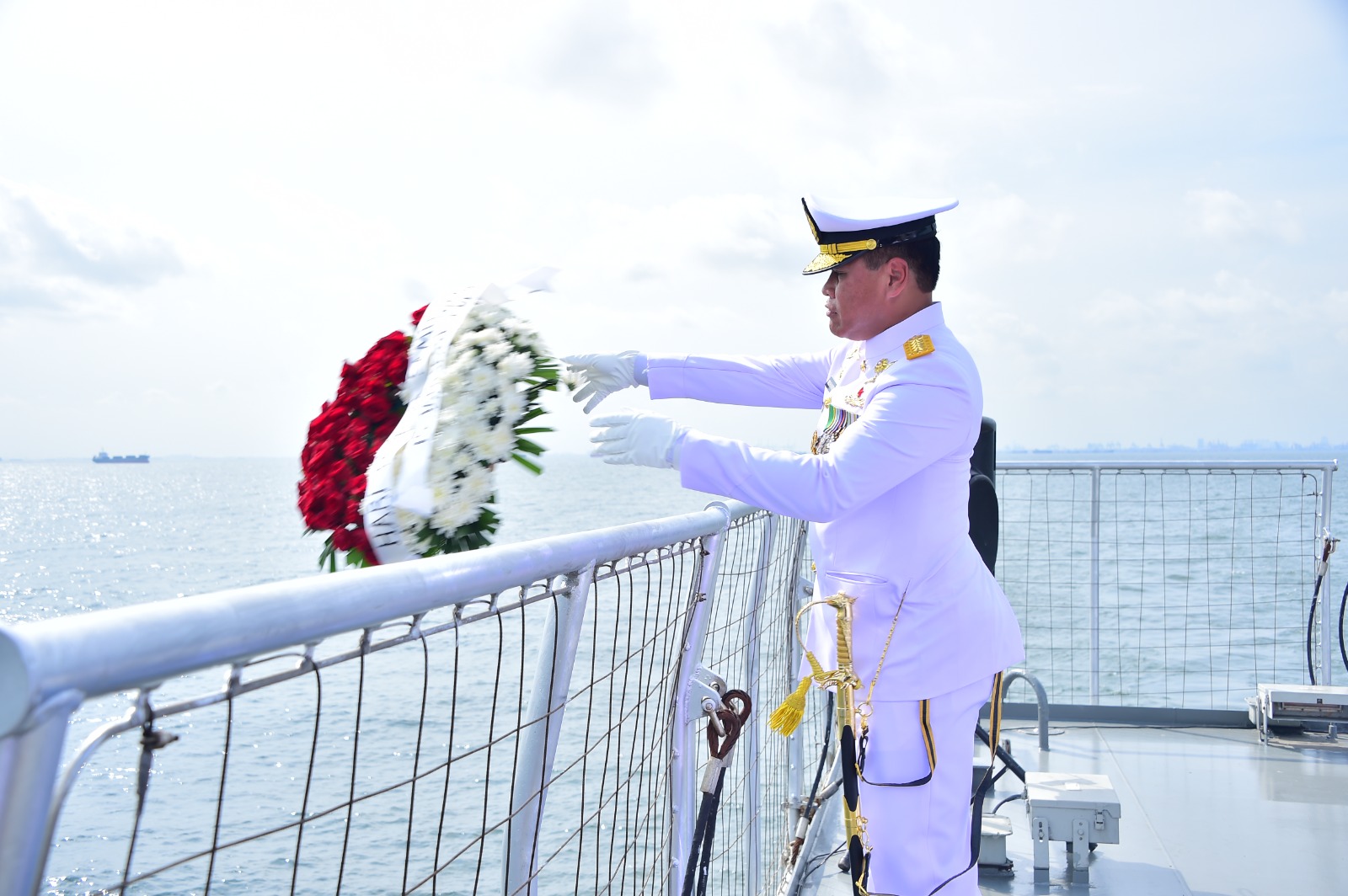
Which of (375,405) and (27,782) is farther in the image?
(375,405)

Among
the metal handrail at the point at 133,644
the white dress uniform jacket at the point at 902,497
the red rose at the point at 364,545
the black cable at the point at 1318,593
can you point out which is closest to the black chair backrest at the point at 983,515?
the white dress uniform jacket at the point at 902,497

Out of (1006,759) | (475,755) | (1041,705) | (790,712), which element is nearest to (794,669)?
(1006,759)

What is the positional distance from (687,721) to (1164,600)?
26.7 feet

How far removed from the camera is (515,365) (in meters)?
1.54

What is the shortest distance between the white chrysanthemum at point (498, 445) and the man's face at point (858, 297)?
3.07ft

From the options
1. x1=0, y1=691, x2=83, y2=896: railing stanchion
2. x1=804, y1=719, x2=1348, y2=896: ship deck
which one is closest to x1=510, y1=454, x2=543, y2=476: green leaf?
x1=0, y1=691, x2=83, y2=896: railing stanchion

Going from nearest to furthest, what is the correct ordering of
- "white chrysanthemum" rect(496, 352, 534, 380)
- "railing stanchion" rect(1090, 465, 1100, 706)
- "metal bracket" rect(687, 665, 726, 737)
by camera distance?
"white chrysanthemum" rect(496, 352, 534, 380) < "metal bracket" rect(687, 665, 726, 737) < "railing stanchion" rect(1090, 465, 1100, 706)

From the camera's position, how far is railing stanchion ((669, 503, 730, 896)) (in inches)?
77.5

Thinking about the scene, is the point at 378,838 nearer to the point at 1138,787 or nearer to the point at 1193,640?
the point at 1138,787

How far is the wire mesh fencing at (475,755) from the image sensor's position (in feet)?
3.18

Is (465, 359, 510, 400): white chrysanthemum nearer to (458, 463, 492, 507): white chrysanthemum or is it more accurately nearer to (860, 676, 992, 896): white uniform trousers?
(458, 463, 492, 507): white chrysanthemum

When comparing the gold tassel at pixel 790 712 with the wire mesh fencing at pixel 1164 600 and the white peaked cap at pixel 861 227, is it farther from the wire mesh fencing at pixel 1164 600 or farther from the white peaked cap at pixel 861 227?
the wire mesh fencing at pixel 1164 600

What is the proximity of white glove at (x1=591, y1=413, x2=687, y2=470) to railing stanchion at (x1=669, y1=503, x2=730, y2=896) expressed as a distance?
153 millimetres

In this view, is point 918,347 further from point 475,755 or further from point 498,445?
point 475,755
